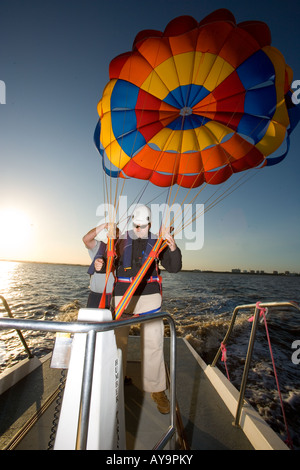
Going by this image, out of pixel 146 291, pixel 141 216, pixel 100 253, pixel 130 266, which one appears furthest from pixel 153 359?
pixel 141 216

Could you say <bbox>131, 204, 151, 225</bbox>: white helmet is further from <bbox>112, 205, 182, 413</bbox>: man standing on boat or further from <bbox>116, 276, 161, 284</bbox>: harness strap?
<bbox>116, 276, 161, 284</bbox>: harness strap

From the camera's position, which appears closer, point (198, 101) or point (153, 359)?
point (153, 359)

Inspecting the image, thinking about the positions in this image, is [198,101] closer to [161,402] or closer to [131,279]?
[131,279]

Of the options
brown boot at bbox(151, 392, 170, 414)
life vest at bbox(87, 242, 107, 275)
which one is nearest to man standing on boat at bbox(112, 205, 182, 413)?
brown boot at bbox(151, 392, 170, 414)

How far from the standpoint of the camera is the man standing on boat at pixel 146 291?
7.54 ft

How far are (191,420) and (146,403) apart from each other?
20.1 inches

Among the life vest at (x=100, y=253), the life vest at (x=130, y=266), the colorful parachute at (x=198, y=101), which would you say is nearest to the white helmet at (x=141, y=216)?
the life vest at (x=130, y=266)

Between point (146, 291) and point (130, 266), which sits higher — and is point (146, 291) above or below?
below

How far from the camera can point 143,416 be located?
2123 millimetres

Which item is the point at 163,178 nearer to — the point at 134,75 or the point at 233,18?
the point at 134,75

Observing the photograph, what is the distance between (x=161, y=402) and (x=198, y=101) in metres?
4.67

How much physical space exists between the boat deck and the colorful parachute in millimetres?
3124

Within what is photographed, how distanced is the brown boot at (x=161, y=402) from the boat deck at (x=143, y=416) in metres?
0.05

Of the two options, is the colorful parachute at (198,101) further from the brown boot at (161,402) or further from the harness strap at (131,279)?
the brown boot at (161,402)
